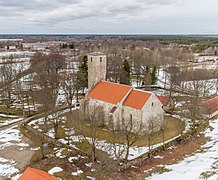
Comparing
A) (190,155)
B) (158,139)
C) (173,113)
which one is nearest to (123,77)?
(173,113)

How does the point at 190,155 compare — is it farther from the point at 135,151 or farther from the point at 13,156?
the point at 13,156

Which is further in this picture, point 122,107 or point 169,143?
point 122,107

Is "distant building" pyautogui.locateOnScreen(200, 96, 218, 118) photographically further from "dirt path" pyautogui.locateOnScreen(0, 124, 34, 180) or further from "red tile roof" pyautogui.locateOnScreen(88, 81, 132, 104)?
"dirt path" pyautogui.locateOnScreen(0, 124, 34, 180)

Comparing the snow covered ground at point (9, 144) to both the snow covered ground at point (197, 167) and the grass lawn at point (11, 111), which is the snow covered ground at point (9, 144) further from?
the snow covered ground at point (197, 167)

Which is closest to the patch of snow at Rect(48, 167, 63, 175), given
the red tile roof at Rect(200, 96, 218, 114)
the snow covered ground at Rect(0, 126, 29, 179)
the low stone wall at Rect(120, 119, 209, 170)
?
the snow covered ground at Rect(0, 126, 29, 179)

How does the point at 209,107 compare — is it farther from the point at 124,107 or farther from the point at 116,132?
the point at 116,132

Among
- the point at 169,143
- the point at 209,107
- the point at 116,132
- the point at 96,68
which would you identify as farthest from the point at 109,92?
the point at 209,107
